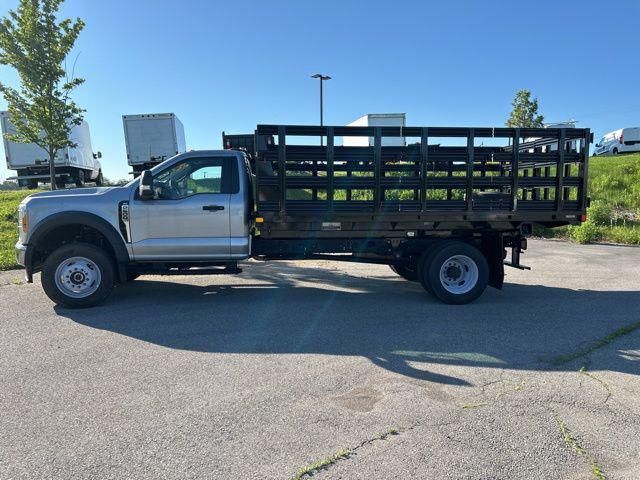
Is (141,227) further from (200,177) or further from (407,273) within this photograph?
(407,273)

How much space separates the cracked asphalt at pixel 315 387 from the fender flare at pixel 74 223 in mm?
773

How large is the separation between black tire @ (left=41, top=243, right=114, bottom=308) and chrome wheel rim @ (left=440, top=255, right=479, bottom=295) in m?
4.74

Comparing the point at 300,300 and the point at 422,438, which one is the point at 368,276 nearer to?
the point at 300,300

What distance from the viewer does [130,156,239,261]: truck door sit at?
6.37m

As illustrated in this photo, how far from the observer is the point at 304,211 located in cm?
656

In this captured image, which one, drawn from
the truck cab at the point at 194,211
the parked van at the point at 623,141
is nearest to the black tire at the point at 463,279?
the truck cab at the point at 194,211

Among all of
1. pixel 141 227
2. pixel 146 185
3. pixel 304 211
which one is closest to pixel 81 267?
pixel 141 227

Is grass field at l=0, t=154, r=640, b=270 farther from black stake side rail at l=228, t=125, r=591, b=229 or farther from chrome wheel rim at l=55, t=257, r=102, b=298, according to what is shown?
black stake side rail at l=228, t=125, r=591, b=229

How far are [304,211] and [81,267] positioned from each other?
3171mm

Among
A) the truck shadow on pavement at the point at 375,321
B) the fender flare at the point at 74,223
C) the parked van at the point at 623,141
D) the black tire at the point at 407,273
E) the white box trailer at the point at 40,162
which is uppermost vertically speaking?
the parked van at the point at 623,141

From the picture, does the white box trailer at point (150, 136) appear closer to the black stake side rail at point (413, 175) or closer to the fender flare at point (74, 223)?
the fender flare at point (74, 223)

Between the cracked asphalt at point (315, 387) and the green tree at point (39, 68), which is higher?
the green tree at point (39, 68)

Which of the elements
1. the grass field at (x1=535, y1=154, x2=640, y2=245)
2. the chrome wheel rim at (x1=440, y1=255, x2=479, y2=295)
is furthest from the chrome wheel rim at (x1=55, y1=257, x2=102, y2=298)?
the grass field at (x1=535, y1=154, x2=640, y2=245)

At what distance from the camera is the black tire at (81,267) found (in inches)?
245
